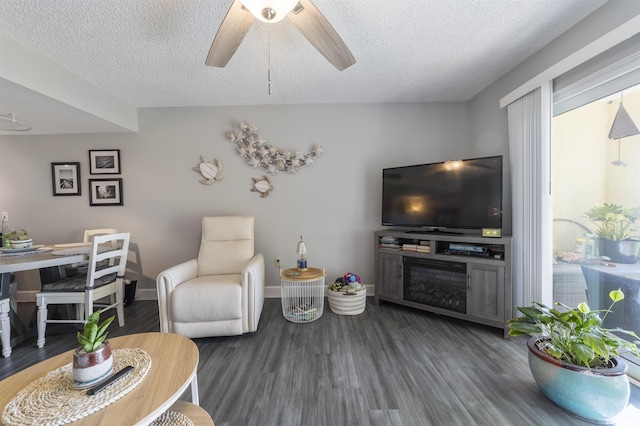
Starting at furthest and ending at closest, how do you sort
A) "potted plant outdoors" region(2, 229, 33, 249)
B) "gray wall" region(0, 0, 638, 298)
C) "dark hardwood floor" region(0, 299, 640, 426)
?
"gray wall" region(0, 0, 638, 298) → "potted plant outdoors" region(2, 229, 33, 249) → "dark hardwood floor" region(0, 299, 640, 426)

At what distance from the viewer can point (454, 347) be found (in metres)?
1.89

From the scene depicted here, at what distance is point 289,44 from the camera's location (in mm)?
1815

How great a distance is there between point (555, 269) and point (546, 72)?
1540mm

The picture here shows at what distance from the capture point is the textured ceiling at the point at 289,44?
149 cm

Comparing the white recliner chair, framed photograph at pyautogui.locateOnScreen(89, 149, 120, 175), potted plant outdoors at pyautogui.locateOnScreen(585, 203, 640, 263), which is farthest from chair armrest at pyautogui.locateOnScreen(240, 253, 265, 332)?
potted plant outdoors at pyautogui.locateOnScreen(585, 203, 640, 263)

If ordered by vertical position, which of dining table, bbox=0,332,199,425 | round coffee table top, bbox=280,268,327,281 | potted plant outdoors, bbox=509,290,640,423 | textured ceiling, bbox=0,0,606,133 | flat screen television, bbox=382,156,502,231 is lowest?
potted plant outdoors, bbox=509,290,640,423

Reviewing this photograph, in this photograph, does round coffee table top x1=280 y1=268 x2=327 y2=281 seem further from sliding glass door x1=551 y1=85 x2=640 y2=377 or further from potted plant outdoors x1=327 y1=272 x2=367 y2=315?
sliding glass door x1=551 y1=85 x2=640 y2=377

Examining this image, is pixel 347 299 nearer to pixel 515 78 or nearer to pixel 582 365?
pixel 582 365

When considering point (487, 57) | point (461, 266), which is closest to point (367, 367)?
point (461, 266)

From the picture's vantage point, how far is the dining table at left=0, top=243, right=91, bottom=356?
177 cm

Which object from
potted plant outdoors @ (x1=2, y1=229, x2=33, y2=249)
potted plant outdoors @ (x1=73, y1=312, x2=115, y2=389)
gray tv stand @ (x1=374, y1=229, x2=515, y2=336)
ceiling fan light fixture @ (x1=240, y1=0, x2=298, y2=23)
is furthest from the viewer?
potted plant outdoors @ (x1=2, y1=229, x2=33, y2=249)

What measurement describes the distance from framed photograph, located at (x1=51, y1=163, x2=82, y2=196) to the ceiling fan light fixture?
3234 mm

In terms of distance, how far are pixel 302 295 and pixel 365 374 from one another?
1074mm

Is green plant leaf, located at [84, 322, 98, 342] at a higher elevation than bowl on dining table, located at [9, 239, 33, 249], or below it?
below
